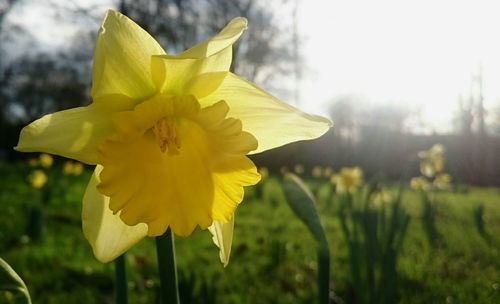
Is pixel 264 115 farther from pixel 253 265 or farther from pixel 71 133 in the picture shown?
pixel 253 265

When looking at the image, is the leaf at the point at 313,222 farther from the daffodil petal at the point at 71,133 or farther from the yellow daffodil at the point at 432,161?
the yellow daffodil at the point at 432,161

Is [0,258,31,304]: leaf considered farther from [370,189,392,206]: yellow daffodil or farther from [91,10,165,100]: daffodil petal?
[370,189,392,206]: yellow daffodil

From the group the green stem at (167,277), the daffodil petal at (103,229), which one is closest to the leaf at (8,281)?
the daffodil petal at (103,229)

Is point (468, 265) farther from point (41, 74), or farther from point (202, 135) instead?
point (41, 74)

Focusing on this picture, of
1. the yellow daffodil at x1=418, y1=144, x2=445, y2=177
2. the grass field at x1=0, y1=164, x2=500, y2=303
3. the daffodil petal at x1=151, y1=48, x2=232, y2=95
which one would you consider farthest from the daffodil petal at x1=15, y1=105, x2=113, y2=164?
the yellow daffodil at x1=418, y1=144, x2=445, y2=177

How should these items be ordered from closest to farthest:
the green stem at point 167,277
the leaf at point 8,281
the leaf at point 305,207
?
1. the green stem at point 167,277
2. the leaf at point 8,281
3. the leaf at point 305,207

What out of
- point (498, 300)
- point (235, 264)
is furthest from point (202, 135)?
point (235, 264)
